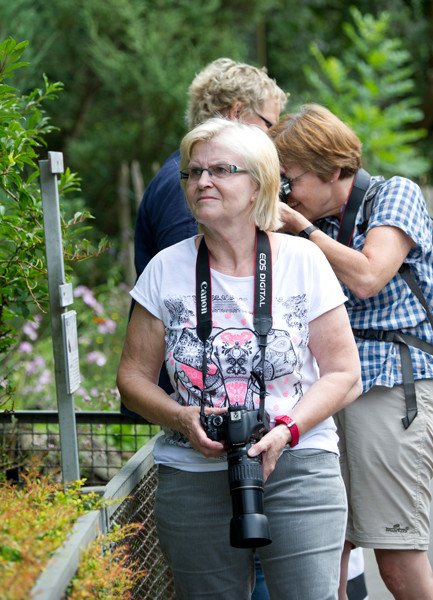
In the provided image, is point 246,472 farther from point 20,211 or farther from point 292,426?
point 20,211

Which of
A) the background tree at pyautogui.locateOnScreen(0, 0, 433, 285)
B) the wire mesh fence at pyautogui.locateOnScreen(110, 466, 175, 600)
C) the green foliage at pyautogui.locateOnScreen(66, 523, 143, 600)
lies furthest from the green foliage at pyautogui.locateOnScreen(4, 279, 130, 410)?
the background tree at pyautogui.locateOnScreen(0, 0, 433, 285)

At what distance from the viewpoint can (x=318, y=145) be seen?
2.72 meters

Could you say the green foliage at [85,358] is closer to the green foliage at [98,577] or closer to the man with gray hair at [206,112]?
the man with gray hair at [206,112]

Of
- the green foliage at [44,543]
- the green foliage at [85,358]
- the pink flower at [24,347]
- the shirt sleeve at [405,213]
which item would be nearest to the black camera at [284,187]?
the shirt sleeve at [405,213]

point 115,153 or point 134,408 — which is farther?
point 115,153

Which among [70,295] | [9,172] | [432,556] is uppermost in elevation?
[9,172]

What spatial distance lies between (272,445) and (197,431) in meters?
0.20

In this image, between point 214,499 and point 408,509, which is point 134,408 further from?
point 408,509

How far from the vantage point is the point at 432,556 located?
389 cm

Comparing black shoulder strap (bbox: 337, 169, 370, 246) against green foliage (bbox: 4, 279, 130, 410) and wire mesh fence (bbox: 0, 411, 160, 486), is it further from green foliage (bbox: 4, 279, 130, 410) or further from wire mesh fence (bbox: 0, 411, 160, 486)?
green foliage (bbox: 4, 279, 130, 410)

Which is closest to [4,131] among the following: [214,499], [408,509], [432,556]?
[214,499]

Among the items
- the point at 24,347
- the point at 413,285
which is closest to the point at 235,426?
the point at 413,285

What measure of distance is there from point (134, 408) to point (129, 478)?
0.68ft

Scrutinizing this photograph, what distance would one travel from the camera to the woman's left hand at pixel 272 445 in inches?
81.2
